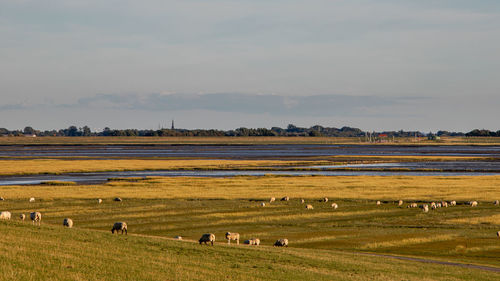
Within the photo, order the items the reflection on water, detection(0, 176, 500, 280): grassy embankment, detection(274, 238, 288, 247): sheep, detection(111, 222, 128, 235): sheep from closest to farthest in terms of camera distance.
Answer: detection(0, 176, 500, 280): grassy embankment → detection(111, 222, 128, 235): sheep → detection(274, 238, 288, 247): sheep → the reflection on water

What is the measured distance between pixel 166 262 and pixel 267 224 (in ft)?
76.2

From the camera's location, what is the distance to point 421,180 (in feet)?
301

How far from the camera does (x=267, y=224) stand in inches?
1981

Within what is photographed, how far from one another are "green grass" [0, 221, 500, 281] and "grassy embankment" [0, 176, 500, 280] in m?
0.08

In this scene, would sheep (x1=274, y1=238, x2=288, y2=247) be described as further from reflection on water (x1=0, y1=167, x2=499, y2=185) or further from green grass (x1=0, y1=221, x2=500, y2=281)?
reflection on water (x1=0, y1=167, x2=499, y2=185)

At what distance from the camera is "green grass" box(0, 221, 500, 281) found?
77.9 ft

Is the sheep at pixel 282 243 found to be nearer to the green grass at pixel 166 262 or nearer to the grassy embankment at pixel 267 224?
the grassy embankment at pixel 267 224

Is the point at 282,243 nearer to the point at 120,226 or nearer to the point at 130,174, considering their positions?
the point at 120,226

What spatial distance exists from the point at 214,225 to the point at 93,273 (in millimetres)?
26276

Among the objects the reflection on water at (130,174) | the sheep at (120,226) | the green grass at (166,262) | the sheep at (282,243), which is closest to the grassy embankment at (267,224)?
the green grass at (166,262)

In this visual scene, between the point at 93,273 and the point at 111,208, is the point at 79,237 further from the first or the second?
the point at 111,208

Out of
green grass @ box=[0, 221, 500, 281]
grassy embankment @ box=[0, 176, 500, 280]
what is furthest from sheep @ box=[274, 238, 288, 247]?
green grass @ box=[0, 221, 500, 281]

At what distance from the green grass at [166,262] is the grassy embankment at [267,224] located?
0.08 metres

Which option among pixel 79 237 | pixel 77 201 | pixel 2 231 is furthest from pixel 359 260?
pixel 77 201
